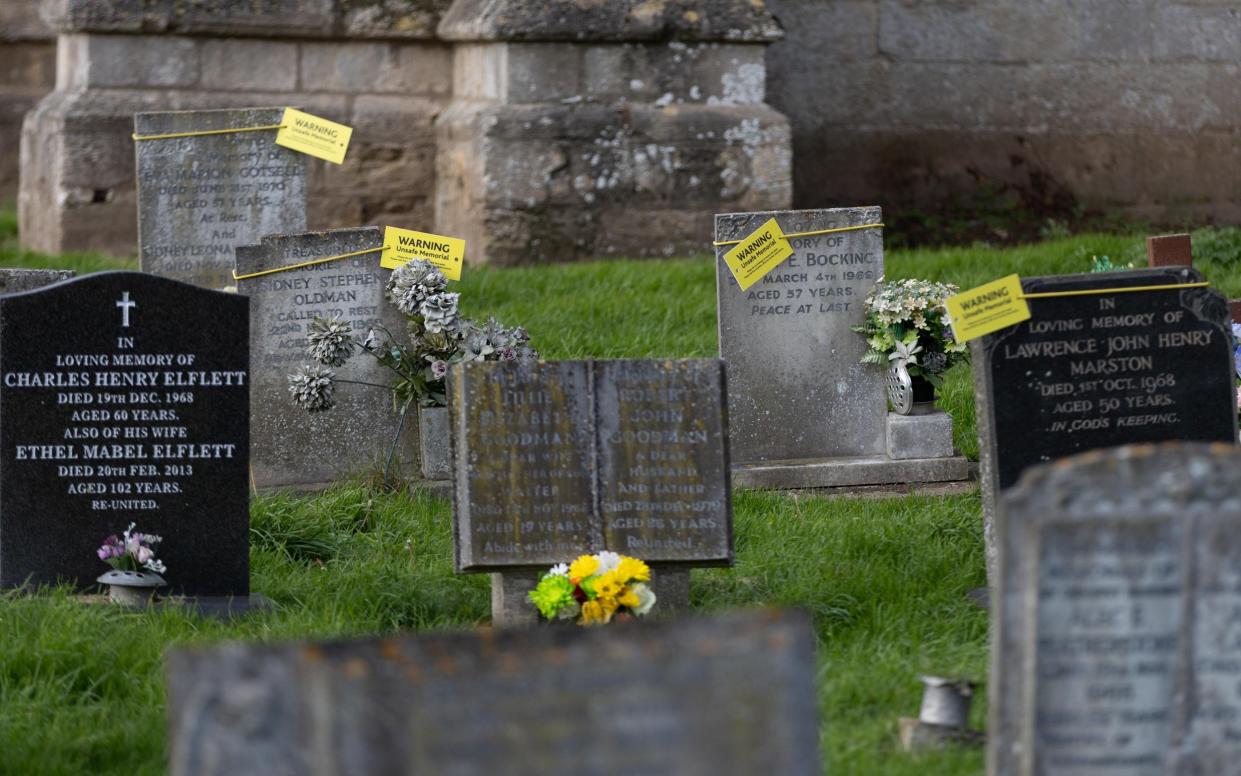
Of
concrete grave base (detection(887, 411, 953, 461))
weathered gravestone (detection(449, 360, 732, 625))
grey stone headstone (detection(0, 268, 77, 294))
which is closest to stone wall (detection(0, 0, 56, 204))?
grey stone headstone (detection(0, 268, 77, 294))

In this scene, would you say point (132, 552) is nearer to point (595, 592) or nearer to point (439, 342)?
point (595, 592)

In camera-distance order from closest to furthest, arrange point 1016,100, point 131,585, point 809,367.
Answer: point 131,585 < point 809,367 < point 1016,100

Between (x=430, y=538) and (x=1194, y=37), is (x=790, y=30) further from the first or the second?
(x=430, y=538)

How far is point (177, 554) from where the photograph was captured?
5.24 metres

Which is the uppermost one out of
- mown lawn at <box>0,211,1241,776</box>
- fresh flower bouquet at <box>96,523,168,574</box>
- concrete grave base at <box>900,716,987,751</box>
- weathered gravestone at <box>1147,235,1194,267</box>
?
weathered gravestone at <box>1147,235,1194,267</box>

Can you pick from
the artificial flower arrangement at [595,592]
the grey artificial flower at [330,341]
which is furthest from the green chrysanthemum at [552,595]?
the grey artificial flower at [330,341]

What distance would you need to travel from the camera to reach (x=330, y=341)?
6270 mm

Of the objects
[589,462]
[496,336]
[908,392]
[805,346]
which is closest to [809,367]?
[805,346]

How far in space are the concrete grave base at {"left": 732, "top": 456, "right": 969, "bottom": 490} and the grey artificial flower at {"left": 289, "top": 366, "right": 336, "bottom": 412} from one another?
5.34 ft

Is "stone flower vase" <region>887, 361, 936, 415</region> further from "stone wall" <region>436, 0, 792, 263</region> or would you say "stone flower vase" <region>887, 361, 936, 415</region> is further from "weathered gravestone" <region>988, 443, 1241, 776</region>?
"weathered gravestone" <region>988, 443, 1241, 776</region>

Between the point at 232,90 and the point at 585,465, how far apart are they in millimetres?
5739

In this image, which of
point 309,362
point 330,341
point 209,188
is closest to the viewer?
point 330,341

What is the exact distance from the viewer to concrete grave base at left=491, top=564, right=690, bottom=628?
500 centimetres

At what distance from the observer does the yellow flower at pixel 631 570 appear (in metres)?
4.84
